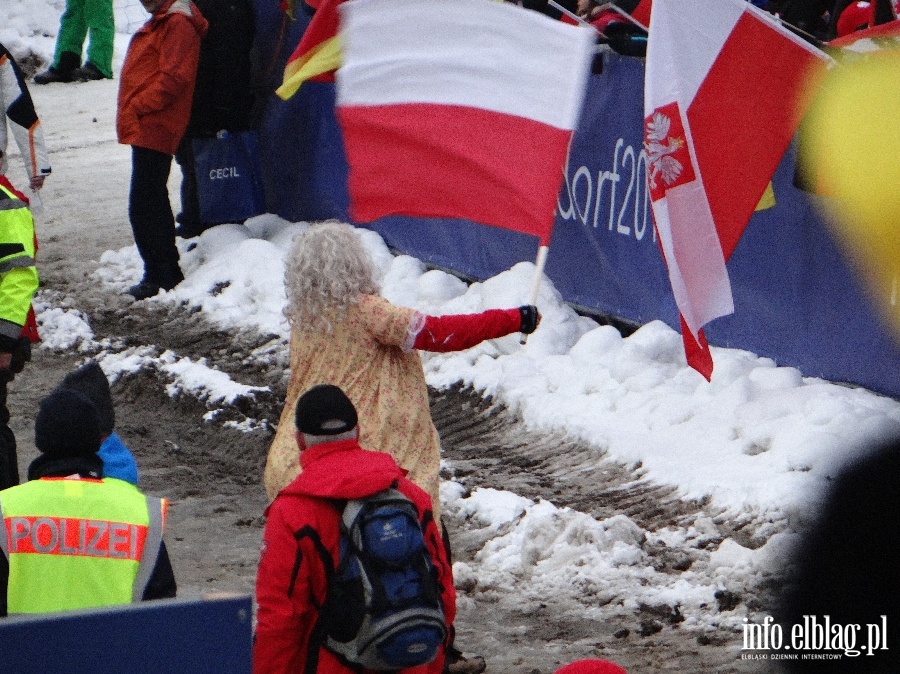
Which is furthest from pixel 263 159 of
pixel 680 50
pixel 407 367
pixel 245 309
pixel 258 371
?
pixel 407 367

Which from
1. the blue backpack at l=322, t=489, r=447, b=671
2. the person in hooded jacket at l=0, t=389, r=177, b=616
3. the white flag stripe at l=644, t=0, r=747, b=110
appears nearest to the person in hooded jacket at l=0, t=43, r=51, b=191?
the white flag stripe at l=644, t=0, r=747, b=110

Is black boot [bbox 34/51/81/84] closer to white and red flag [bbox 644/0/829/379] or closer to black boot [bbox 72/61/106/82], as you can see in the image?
black boot [bbox 72/61/106/82]

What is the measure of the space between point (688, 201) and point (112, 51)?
12887 mm

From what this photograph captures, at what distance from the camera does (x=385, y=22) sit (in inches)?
252

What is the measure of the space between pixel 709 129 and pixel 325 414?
2.85 meters

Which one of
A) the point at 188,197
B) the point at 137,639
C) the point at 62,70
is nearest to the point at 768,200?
the point at 137,639

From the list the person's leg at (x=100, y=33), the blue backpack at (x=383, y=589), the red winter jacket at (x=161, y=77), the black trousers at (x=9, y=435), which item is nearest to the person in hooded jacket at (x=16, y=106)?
the red winter jacket at (x=161, y=77)

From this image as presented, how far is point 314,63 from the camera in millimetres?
6734

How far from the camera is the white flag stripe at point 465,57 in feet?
19.3

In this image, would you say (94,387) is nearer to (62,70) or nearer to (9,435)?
(9,435)

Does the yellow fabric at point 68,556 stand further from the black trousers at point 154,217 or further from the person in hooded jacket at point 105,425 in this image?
the black trousers at point 154,217

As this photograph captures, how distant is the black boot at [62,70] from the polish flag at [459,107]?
11.7 meters

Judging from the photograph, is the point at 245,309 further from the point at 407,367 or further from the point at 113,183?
the point at 407,367

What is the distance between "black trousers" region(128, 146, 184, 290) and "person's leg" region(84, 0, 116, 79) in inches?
258
